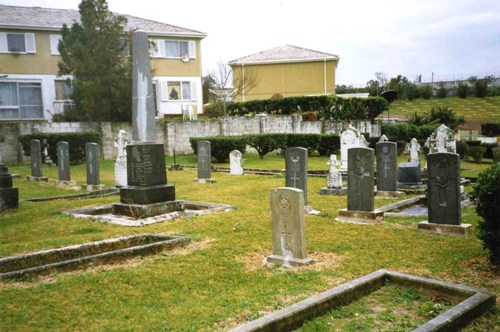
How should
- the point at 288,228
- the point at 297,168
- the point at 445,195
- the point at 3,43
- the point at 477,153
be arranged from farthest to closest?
the point at 3,43
the point at 477,153
the point at 297,168
the point at 445,195
the point at 288,228

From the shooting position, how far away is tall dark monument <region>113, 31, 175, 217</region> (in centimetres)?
1051

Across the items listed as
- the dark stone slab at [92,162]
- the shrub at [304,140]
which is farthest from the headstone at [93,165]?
the shrub at [304,140]

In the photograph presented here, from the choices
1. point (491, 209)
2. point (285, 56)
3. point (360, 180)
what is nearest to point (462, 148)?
point (360, 180)

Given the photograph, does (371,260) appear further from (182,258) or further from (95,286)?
(95,286)

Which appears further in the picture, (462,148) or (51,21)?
(51,21)

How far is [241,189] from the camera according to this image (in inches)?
581

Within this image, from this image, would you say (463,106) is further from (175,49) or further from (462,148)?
(175,49)

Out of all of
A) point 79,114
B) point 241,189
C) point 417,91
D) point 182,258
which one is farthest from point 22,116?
point 417,91

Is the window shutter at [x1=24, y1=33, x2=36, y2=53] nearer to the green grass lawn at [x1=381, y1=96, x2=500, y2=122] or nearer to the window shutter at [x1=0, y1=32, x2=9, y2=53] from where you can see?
the window shutter at [x1=0, y1=32, x2=9, y2=53]

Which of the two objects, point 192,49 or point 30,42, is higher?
point 192,49

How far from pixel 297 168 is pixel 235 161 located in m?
8.41

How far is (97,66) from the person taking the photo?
1072 inches

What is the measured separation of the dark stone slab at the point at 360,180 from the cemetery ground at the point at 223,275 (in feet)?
1.99

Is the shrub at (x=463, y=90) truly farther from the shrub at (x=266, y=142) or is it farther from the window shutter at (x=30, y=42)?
the window shutter at (x=30, y=42)
